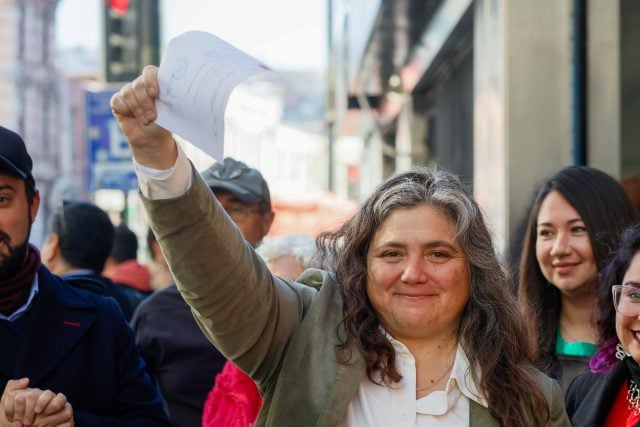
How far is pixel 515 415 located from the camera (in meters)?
2.90

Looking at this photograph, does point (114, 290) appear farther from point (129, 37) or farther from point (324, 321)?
point (129, 37)

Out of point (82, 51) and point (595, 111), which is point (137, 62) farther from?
point (82, 51)

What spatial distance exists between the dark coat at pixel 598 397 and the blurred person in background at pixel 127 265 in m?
3.60

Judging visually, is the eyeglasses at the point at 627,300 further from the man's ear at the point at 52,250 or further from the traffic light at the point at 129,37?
the traffic light at the point at 129,37

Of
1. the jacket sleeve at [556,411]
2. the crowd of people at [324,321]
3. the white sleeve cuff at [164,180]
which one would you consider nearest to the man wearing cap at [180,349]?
the crowd of people at [324,321]

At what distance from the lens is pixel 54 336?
3238 mm

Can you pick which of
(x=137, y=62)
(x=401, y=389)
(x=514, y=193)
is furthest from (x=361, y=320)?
(x=137, y=62)

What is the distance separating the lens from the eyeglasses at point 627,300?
10.8ft

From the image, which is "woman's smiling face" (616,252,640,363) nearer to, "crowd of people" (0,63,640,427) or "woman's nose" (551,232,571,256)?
"crowd of people" (0,63,640,427)

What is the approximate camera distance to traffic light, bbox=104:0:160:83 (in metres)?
10.8

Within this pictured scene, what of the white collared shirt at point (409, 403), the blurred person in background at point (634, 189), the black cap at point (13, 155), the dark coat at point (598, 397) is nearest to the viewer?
the white collared shirt at point (409, 403)

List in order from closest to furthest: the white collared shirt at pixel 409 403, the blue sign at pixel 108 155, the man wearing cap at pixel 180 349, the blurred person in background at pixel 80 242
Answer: the white collared shirt at pixel 409 403 → the man wearing cap at pixel 180 349 → the blurred person in background at pixel 80 242 → the blue sign at pixel 108 155

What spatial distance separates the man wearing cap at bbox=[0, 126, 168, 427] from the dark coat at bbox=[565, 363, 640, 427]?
52.4 inches

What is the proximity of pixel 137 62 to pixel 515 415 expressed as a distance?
333 inches
